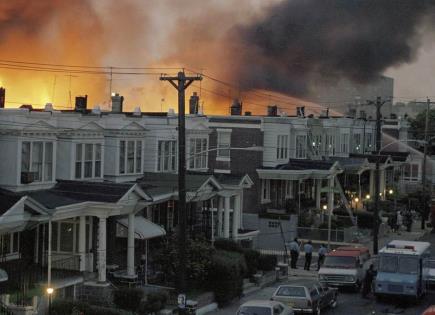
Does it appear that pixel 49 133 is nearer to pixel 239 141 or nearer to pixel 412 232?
pixel 239 141

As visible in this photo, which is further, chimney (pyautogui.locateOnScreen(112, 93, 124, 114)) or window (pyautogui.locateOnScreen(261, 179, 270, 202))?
window (pyautogui.locateOnScreen(261, 179, 270, 202))

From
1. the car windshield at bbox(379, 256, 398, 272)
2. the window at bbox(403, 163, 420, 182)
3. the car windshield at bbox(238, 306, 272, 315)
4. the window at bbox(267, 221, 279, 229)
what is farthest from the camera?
the window at bbox(403, 163, 420, 182)

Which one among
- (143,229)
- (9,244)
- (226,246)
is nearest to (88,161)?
(143,229)

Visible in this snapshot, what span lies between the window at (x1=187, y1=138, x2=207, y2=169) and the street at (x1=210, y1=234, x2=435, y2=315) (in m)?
10.7

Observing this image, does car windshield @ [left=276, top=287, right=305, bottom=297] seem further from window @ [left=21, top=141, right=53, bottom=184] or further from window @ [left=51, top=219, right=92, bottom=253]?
window @ [left=21, top=141, right=53, bottom=184]

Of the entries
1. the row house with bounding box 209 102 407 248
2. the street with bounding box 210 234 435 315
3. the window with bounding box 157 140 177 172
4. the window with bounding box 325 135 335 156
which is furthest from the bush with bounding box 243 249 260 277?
the window with bounding box 325 135 335 156

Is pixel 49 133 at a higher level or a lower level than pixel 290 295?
higher

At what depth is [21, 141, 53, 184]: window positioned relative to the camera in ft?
90.2

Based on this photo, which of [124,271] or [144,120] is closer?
[124,271]

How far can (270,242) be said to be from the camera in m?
46.7

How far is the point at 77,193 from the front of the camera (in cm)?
2770

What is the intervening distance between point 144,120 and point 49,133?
34.8 ft

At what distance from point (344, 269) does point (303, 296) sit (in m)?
6.92

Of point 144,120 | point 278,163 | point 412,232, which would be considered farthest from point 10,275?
point 412,232
